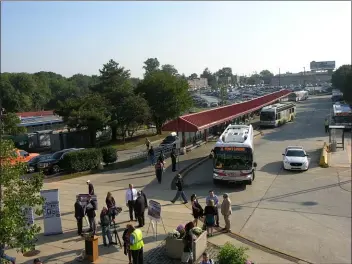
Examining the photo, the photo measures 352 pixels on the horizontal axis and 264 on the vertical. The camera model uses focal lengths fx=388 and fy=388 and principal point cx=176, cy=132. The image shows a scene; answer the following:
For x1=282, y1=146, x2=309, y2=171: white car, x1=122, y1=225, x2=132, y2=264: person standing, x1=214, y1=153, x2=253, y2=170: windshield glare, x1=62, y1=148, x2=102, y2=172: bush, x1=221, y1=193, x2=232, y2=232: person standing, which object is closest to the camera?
x1=122, y1=225, x2=132, y2=264: person standing

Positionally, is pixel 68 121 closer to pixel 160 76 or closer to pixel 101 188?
pixel 160 76

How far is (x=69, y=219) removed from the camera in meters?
15.8

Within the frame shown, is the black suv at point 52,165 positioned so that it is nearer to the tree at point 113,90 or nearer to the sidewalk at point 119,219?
the sidewalk at point 119,219

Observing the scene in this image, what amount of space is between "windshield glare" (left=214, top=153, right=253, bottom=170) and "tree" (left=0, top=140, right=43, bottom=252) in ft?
42.4

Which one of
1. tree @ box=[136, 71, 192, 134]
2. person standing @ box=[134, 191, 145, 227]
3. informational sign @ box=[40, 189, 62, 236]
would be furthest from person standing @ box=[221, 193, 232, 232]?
tree @ box=[136, 71, 192, 134]

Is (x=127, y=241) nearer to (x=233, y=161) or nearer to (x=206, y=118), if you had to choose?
(x=233, y=161)

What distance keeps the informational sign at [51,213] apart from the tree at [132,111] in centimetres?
2806

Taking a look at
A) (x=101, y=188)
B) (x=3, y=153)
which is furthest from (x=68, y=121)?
(x=3, y=153)

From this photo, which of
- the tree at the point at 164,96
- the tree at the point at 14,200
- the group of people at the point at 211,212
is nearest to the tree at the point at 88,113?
the tree at the point at 164,96

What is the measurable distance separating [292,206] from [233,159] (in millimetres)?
4980

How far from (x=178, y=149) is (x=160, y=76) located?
57.9 ft

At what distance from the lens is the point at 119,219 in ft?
51.0

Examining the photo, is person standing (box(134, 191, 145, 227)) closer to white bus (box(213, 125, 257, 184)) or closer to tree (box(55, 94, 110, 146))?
white bus (box(213, 125, 257, 184))

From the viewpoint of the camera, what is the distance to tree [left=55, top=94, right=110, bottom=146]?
38594mm
